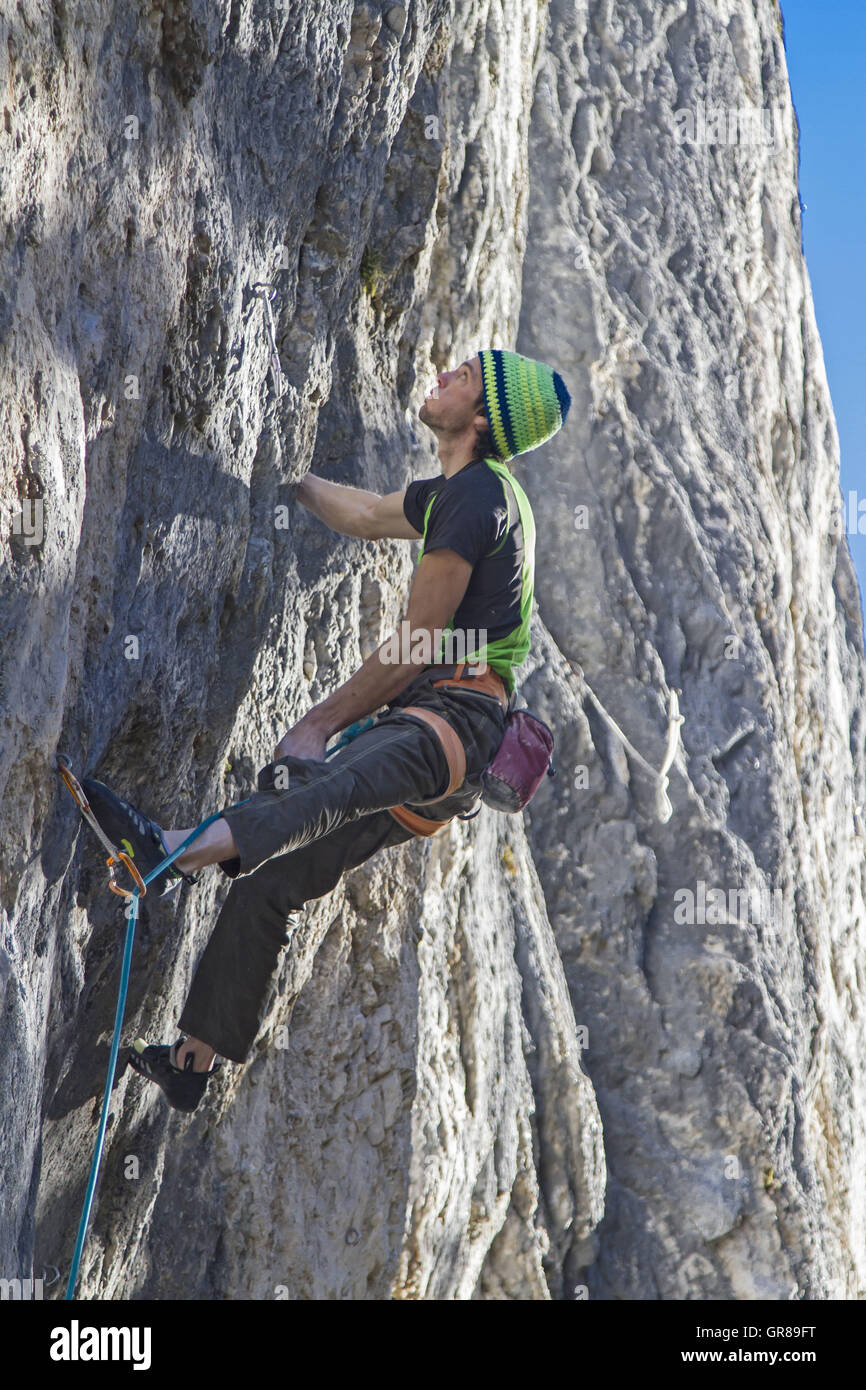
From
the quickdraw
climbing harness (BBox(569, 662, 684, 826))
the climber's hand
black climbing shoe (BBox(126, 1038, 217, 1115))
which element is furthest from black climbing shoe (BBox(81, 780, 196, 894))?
climbing harness (BBox(569, 662, 684, 826))

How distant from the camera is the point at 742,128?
1078 cm

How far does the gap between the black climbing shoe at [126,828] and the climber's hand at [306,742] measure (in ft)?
2.77

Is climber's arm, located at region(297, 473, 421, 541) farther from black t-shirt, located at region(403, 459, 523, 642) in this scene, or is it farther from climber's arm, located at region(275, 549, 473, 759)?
climber's arm, located at region(275, 549, 473, 759)

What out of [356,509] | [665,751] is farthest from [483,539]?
[665,751]

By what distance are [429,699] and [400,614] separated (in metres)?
1.85

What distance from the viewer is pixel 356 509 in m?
5.04

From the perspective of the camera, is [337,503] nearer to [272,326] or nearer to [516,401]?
[272,326]

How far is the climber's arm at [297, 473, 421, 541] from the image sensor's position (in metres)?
4.84

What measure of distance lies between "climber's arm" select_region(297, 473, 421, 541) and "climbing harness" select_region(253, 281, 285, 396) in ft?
1.53

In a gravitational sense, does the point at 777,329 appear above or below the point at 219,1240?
above
